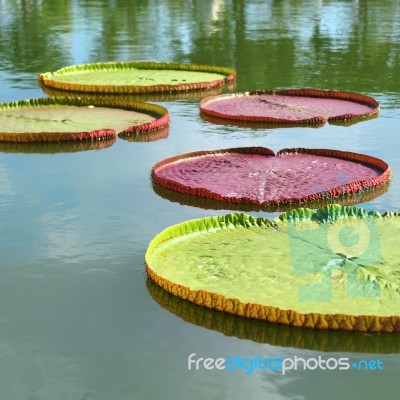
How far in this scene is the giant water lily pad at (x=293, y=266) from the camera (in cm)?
379

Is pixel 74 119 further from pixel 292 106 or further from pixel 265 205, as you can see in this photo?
pixel 265 205

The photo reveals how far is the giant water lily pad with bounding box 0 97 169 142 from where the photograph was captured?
6973 millimetres

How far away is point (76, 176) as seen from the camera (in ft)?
20.1

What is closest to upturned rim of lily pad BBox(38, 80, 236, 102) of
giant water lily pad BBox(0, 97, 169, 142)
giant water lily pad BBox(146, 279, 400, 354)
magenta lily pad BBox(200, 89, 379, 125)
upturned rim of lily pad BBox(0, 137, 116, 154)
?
magenta lily pad BBox(200, 89, 379, 125)

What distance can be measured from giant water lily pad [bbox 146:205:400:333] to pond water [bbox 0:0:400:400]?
0.08m

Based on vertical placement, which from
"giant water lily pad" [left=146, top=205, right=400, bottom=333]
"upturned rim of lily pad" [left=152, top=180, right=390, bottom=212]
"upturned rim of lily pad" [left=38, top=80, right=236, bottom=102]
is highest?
"giant water lily pad" [left=146, top=205, right=400, bottom=333]

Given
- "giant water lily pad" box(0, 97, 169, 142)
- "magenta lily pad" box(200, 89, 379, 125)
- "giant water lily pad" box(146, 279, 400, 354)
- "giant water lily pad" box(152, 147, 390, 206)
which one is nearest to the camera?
"giant water lily pad" box(146, 279, 400, 354)

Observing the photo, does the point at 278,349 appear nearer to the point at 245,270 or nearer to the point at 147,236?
the point at 245,270

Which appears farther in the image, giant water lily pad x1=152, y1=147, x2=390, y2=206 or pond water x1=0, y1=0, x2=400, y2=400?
Result: giant water lily pad x1=152, y1=147, x2=390, y2=206

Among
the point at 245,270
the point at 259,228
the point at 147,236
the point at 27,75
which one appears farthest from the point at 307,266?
the point at 27,75

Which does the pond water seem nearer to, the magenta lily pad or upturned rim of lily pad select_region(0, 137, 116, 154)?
upturned rim of lily pad select_region(0, 137, 116, 154)

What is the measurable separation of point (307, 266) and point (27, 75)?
20.9 ft

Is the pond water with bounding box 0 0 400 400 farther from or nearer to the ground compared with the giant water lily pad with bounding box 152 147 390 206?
nearer to the ground

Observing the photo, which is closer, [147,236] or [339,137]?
[147,236]
